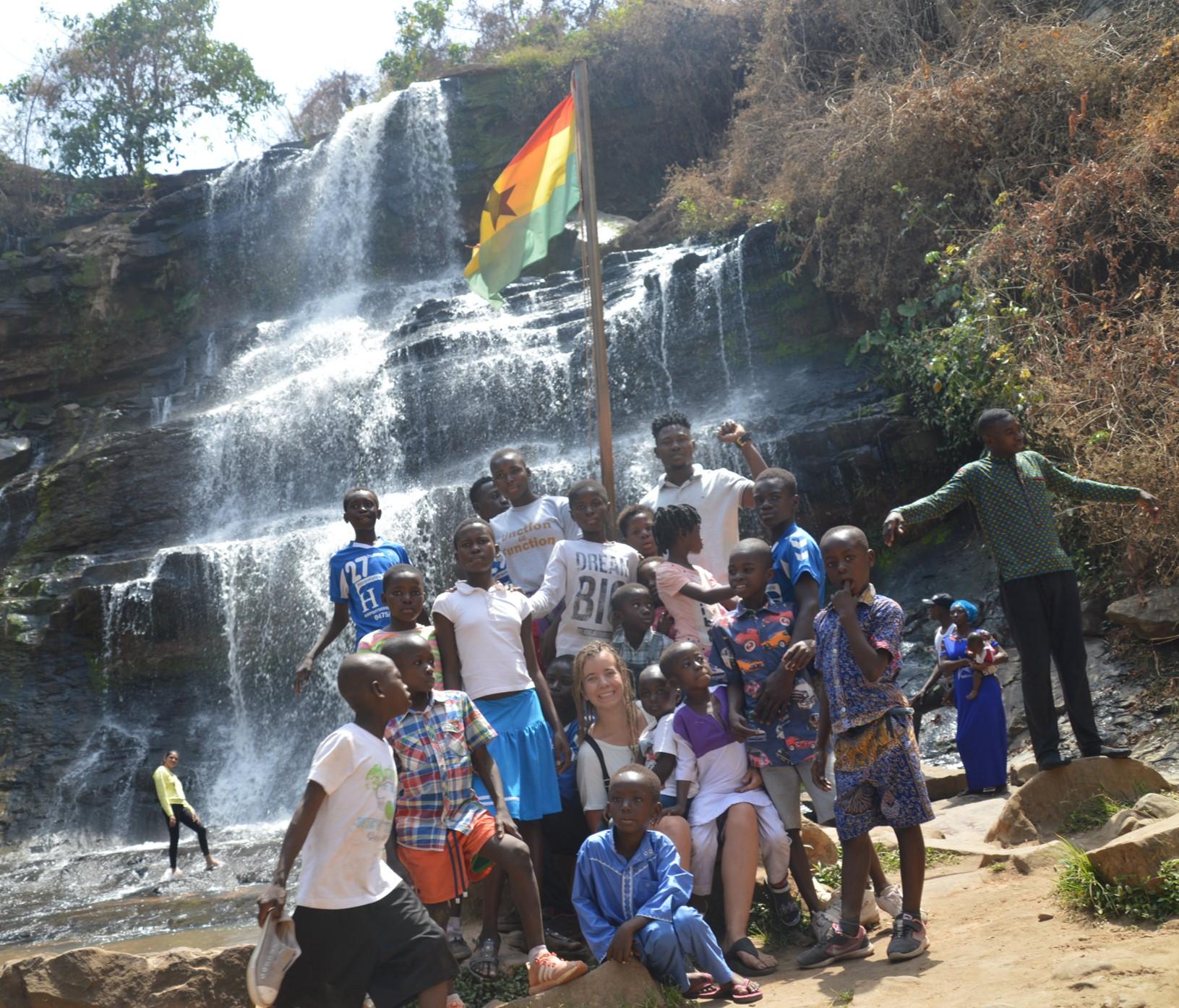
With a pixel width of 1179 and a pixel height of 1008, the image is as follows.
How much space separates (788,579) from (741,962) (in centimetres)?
147

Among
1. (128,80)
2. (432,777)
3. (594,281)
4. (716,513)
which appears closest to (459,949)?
(432,777)

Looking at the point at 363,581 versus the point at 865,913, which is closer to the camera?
the point at 865,913

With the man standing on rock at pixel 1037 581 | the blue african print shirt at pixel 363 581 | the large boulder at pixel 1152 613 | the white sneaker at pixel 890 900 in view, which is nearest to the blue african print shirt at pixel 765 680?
the white sneaker at pixel 890 900

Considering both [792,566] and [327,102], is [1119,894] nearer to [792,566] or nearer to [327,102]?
[792,566]

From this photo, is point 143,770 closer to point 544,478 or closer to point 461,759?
point 544,478

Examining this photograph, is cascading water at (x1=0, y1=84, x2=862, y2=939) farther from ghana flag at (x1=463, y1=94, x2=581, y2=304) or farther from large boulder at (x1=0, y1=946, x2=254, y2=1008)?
large boulder at (x1=0, y1=946, x2=254, y2=1008)

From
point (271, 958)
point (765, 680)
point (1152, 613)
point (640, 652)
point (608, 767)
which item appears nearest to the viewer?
point (271, 958)

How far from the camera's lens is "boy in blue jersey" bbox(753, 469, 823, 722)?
14.1ft

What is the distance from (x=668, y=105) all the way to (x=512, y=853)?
62.5 ft

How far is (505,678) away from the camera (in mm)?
4570

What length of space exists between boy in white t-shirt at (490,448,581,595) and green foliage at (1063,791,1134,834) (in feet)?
8.35

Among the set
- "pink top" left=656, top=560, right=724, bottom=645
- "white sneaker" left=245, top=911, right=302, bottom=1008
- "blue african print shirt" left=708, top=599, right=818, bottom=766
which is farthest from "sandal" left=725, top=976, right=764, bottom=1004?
"pink top" left=656, top=560, right=724, bottom=645

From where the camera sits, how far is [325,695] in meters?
12.4

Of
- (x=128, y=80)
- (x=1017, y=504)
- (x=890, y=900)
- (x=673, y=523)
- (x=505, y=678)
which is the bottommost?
(x=890, y=900)
